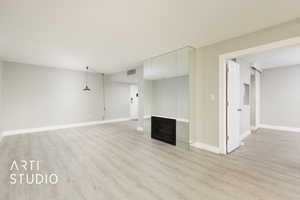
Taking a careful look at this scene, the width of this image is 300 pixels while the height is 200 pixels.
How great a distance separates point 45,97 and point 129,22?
5.23m

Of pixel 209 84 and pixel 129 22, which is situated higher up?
pixel 129 22

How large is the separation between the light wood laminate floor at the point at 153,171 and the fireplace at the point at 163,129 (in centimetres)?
30

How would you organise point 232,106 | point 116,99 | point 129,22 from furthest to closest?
point 116,99, point 232,106, point 129,22

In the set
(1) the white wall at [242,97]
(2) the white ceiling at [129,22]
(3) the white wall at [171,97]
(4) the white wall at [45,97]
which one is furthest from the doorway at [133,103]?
(1) the white wall at [242,97]

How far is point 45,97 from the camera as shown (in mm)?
5859

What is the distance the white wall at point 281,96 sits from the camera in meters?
5.54

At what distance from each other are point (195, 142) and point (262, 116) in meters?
4.45

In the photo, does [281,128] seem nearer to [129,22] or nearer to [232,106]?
[232,106]

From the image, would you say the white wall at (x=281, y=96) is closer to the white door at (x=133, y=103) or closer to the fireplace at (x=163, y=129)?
the fireplace at (x=163, y=129)

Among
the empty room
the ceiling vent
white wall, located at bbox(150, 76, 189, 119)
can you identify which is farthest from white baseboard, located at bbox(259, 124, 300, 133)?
the ceiling vent

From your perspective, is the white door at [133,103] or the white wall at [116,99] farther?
the white door at [133,103]

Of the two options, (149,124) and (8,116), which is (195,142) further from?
(8,116)

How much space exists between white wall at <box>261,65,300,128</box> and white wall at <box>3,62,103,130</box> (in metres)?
7.73

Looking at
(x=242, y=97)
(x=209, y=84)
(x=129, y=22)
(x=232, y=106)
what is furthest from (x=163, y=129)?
(x=129, y=22)
